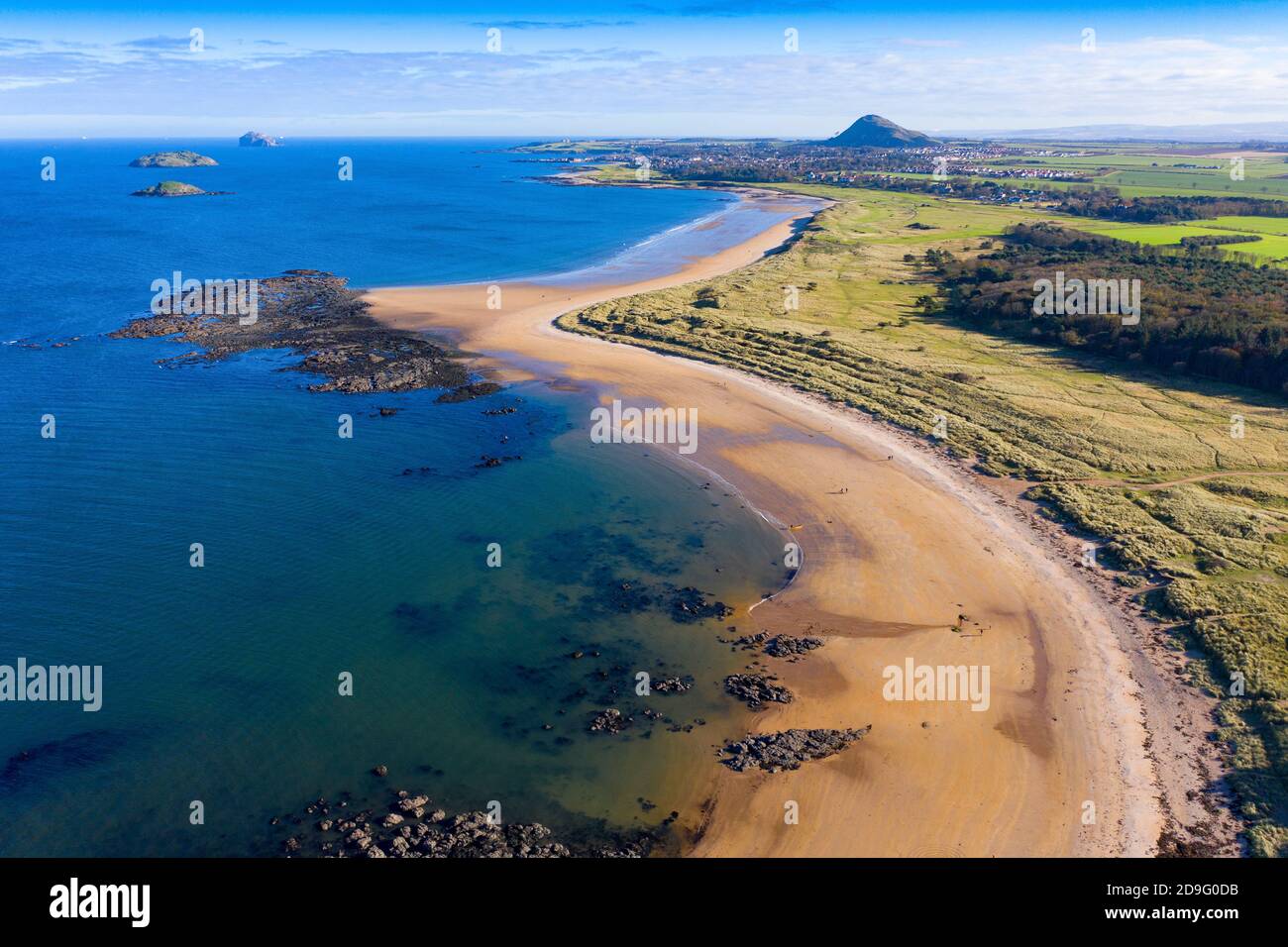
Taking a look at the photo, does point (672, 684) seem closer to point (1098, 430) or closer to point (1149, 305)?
point (1098, 430)

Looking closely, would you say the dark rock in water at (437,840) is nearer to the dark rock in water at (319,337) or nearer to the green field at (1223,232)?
the dark rock in water at (319,337)

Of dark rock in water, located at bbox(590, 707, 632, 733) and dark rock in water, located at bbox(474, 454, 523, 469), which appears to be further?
dark rock in water, located at bbox(474, 454, 523, 469)

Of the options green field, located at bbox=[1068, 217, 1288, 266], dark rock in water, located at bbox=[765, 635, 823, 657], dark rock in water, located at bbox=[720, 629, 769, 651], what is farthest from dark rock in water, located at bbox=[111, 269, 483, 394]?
green field, located at bbox=[1068, 217, 1288, 266]

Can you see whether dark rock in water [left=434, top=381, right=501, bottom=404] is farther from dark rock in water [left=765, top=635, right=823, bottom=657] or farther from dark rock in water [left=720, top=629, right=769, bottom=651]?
dark rock in water [left=765, top=635, right=823, bottom=657]

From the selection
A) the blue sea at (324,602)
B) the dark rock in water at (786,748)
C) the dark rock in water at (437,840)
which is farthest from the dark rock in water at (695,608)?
the dark rock in water at (437,840)

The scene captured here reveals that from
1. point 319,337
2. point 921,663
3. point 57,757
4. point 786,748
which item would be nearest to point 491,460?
point 57,757
